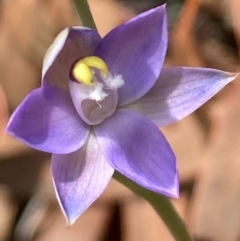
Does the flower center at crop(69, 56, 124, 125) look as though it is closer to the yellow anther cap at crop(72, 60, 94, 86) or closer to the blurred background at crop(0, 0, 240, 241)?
the yellow anther cap at crop(72, 60, 94, 86)

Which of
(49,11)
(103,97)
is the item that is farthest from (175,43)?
(103,97)

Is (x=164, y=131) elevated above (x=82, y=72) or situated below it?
below

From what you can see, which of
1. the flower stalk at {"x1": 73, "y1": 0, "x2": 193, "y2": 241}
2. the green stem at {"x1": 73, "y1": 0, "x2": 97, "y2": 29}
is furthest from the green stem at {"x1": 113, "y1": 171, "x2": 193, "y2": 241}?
the green stem at {"x1": 73, "y1": 0, "x2": 97, "y2": 29}

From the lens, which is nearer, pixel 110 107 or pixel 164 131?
pixel 110 107

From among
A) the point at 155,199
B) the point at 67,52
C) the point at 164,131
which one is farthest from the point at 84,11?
the point at 164,131

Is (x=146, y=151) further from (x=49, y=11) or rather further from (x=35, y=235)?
(x=49, y=11)

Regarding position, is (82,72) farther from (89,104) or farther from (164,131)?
(164,131)

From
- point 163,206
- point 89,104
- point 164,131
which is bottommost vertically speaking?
point 164,131
